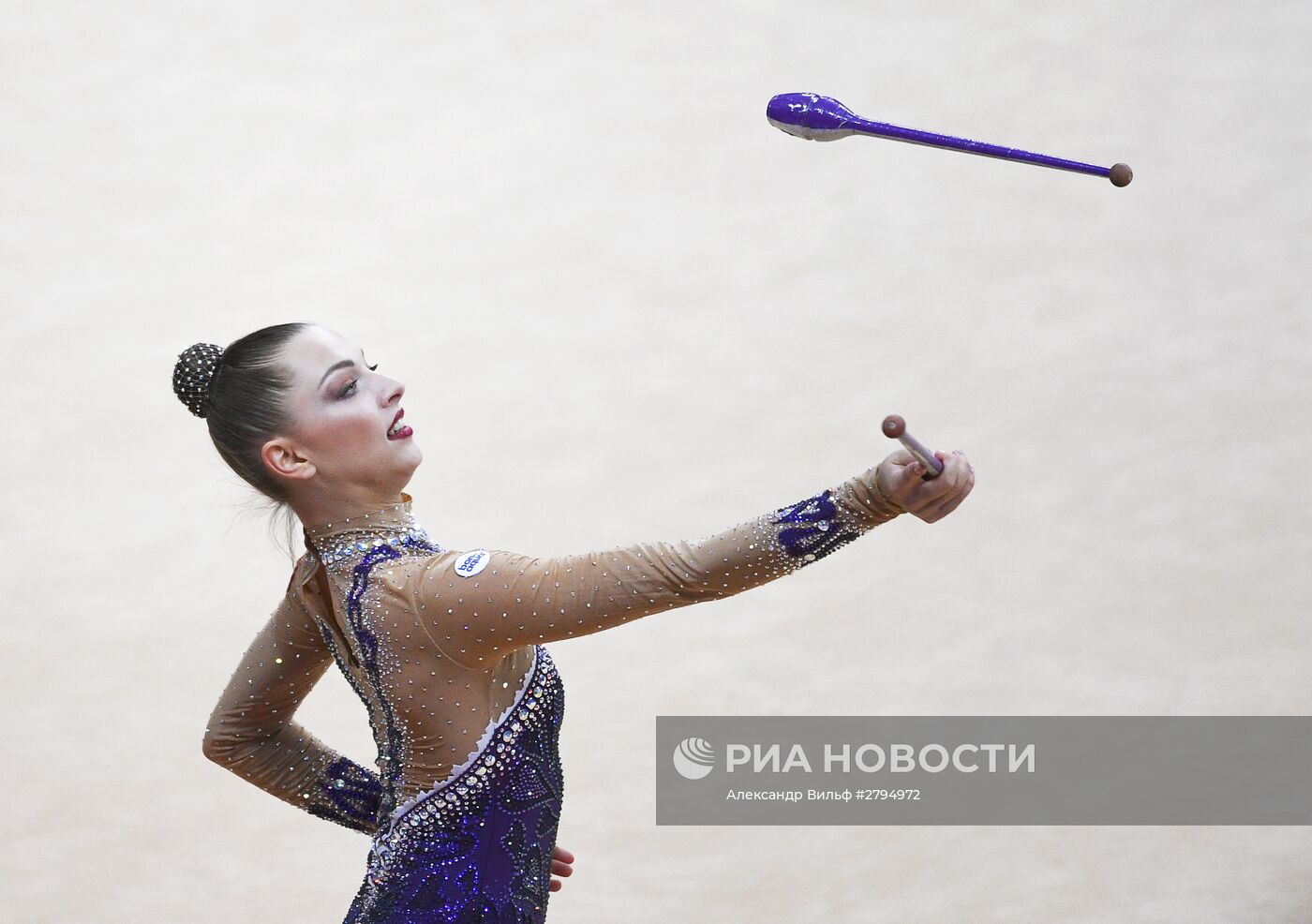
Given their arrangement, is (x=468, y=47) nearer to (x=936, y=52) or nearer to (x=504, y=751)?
(x=936, y=52)

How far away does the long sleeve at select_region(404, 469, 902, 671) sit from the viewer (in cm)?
140

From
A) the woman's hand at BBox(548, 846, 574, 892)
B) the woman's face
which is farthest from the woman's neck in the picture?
the woman's hand at BBox(548, 846, 574, 892)

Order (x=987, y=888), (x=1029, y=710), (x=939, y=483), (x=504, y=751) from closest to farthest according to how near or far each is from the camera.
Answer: (x=939, y=483) < (x=504, y=751) < (x=987, y=888) < (x=1029, y=710)

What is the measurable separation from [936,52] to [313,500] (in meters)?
2.73

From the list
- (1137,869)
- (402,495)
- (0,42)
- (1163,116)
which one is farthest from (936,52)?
(402,495)

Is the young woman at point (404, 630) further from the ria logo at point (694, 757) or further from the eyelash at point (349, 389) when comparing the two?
the ria logo at point (694, 757)

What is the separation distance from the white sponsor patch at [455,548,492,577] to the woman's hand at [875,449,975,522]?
0.37 meters

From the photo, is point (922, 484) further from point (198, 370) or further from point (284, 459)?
point (198, 370)

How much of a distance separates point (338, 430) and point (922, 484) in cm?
59

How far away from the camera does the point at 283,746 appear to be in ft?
6.41

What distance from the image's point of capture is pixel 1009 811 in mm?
3697

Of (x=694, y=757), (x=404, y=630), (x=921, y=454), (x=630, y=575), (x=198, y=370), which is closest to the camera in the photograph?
(x=921, y=454)

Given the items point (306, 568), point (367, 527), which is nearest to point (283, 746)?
point (306, 568)

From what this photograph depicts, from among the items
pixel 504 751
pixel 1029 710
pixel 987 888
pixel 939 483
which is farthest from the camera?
pixel 1029 710
